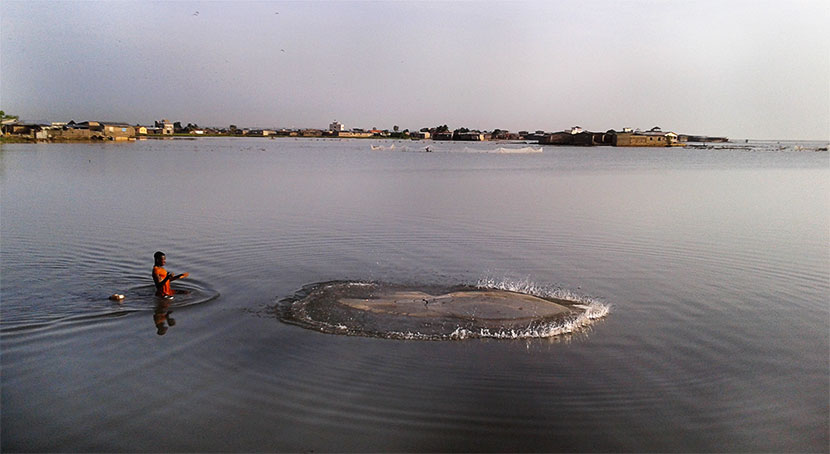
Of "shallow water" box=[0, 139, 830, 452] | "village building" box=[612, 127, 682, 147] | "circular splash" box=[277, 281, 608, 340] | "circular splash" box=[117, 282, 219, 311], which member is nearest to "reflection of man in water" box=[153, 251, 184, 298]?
"circular splash" box=[117, 282, 219, 311]

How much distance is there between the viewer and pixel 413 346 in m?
9.66

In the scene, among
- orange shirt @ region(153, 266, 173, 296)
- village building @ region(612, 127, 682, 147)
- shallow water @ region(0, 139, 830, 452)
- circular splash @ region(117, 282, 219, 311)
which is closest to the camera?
shallow water @ region(0, 139, 830, 452)

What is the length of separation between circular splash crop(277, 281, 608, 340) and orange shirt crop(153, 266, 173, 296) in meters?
2.28

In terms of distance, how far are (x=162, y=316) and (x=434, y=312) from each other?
495cm

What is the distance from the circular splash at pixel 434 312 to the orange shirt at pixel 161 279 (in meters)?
2.28

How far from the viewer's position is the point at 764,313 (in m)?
11.5

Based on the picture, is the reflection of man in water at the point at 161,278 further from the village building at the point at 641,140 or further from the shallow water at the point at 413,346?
the village building at the point at 641,140

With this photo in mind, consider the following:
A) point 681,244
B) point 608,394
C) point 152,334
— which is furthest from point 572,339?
point 681,244

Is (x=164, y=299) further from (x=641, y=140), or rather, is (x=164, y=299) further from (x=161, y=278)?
(x=641, y=140)

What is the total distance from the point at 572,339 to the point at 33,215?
20509 mm

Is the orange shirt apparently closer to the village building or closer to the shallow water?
the shallow water

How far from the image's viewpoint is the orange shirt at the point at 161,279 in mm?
11609

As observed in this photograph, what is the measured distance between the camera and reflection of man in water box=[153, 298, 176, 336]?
33.8 ft

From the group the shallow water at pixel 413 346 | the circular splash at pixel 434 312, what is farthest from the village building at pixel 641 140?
the circular splash at pixel 434 312
